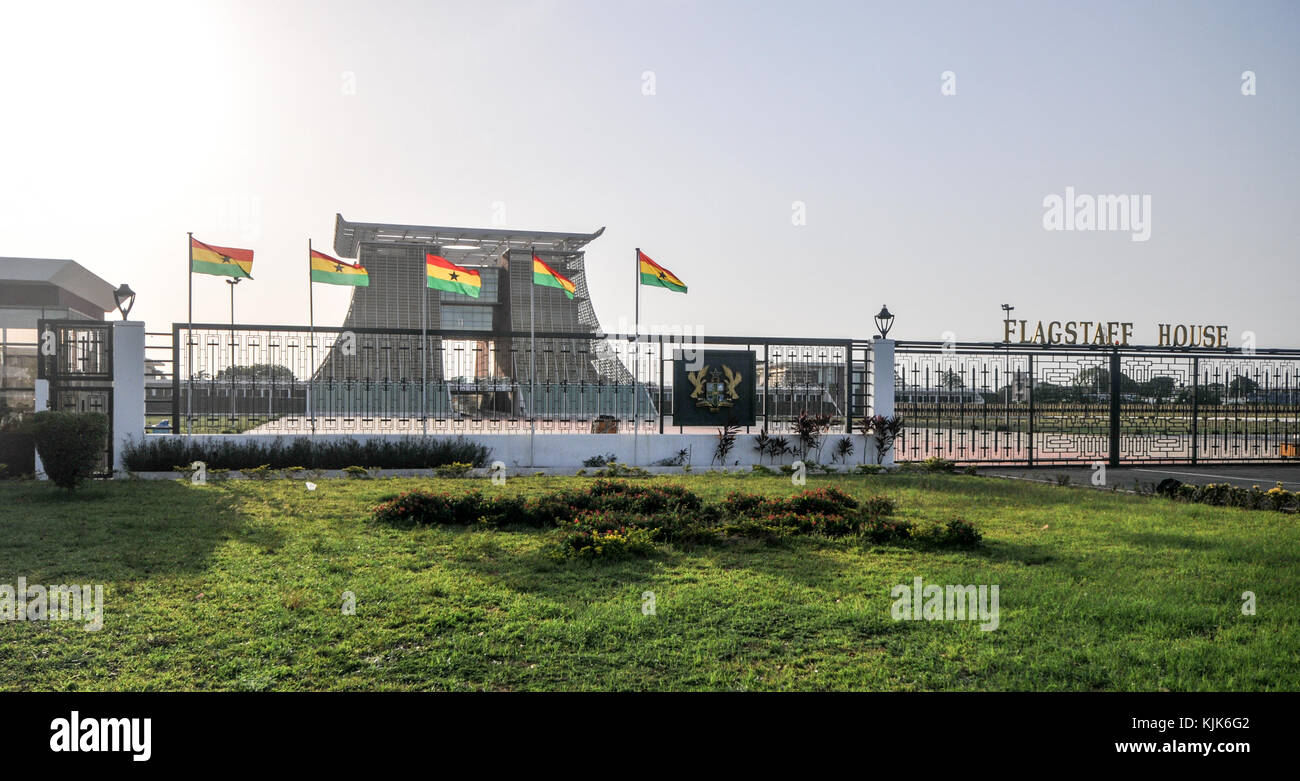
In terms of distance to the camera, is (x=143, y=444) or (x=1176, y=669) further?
(x=143, y=444)

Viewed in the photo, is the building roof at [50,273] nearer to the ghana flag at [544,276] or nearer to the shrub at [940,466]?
the ghana flag at [544,276]

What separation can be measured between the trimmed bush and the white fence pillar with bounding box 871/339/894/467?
8330mm

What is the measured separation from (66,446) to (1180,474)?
20.0 metres

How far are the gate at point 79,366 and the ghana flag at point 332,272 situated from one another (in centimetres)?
372

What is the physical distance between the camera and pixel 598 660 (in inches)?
164

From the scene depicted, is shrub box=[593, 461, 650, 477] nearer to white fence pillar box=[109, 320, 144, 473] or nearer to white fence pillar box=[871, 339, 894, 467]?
white fence pillar box=[871, 339, 894, 467]

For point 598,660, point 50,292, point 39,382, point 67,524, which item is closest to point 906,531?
point 598,660

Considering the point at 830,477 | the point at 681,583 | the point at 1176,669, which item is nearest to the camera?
the point at 1176,669

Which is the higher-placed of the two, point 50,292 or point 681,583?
point 50,292

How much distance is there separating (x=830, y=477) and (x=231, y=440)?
1130 centimetres

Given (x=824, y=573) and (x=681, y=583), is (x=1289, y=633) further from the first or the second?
(x=681, y=583)

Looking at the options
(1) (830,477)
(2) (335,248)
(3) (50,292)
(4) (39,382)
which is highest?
(2) (335,248)

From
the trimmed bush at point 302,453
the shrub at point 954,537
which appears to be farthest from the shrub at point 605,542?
the trimmed bush at point 302,453
